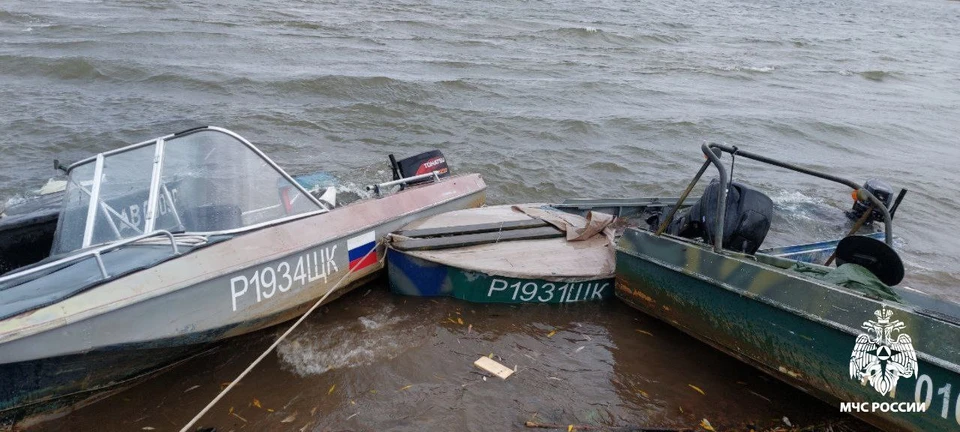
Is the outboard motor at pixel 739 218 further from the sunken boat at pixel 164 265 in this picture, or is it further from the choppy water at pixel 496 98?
the sunken boat at pixel 164 265

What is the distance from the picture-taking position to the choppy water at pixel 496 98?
10.3m

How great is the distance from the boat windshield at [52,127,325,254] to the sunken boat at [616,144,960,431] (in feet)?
10.3

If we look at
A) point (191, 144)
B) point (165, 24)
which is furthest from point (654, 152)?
point (165, 24)

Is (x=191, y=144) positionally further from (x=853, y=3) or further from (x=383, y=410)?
(x=853, y=3)

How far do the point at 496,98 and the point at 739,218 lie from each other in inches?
360

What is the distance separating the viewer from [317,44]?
1778 cm

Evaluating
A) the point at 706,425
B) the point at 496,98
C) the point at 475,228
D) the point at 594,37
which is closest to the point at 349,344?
the point at 475,228

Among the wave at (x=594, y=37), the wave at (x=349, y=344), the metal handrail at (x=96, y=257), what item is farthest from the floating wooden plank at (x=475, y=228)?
the wave at (x=594, y=37)

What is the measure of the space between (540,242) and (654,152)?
633cm

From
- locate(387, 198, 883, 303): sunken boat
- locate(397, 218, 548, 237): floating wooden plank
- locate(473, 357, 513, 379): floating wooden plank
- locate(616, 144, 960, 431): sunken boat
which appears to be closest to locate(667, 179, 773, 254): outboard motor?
locate(616, 144, 960, 431): sunken boat

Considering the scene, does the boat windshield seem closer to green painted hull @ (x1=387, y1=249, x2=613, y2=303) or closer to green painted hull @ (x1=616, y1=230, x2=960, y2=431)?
green painted hull @ (x1=387, y1=249, x2=613, y2=303)

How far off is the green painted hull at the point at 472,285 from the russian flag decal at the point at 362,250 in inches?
7.3

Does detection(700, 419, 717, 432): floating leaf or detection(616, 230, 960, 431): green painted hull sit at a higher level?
detection(616, 230, 960, 431): green painted hull

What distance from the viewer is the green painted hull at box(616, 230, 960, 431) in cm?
395
